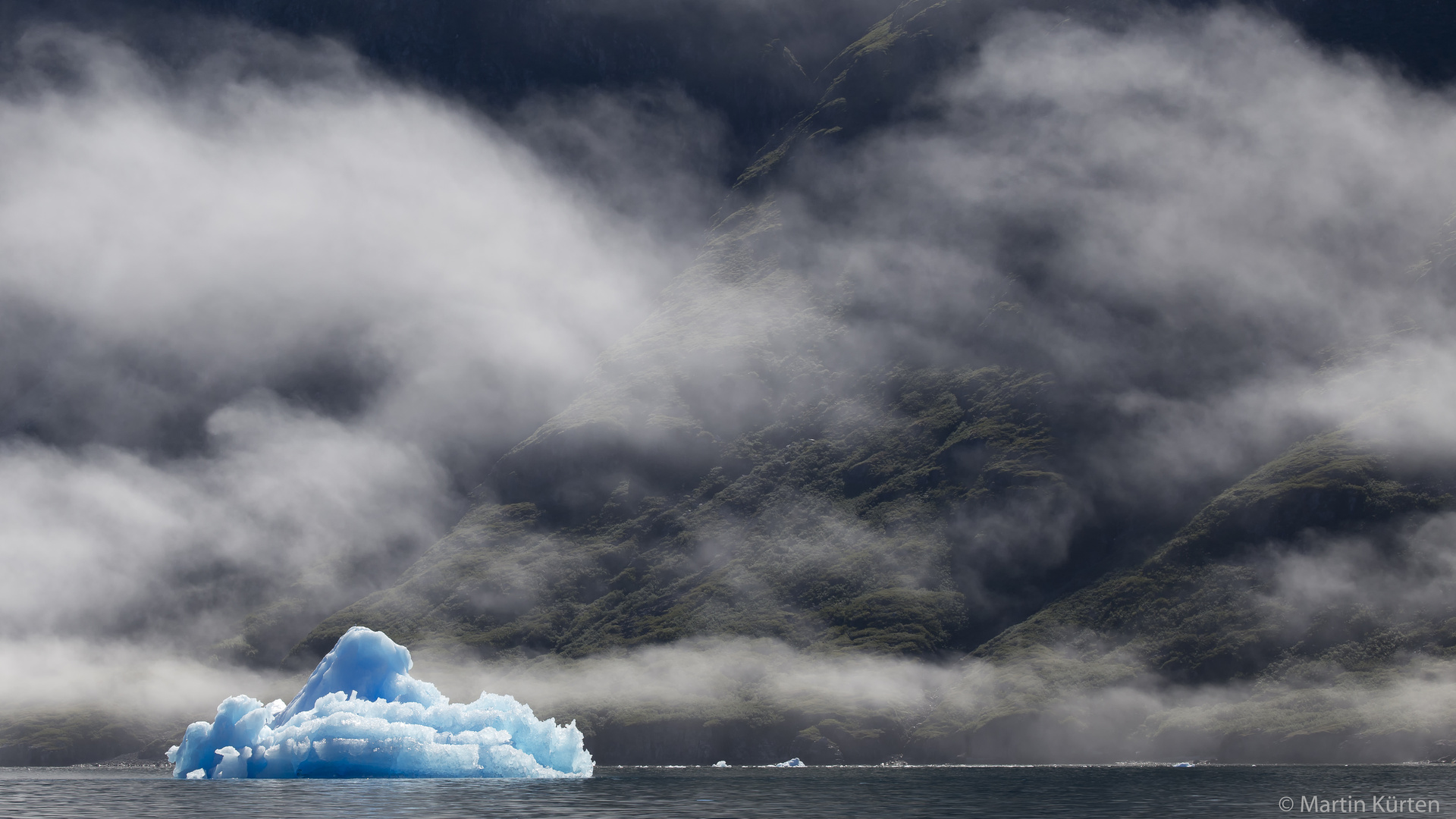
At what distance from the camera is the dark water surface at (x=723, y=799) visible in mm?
111750

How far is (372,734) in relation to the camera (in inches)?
6516

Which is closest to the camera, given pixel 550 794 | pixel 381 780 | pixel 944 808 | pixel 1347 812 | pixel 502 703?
pixel 1347 812

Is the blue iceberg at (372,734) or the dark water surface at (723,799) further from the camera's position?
the blue iceberg at (372,734)

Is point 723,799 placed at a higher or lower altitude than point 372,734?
lower

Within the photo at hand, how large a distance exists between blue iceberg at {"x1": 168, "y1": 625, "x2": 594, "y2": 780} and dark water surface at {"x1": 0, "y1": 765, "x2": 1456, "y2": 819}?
3.00 meters

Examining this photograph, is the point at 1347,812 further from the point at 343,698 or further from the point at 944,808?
the point at 343,698

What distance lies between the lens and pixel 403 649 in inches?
7421

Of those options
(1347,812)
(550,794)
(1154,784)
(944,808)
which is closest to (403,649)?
(550,794)

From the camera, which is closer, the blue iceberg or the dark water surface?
the dark water surface

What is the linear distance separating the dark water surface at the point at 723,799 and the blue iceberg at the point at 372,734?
3005 millimetres

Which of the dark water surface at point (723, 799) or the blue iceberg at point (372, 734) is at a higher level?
the blue iceberg at point (372, 734)

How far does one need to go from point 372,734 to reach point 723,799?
52406 millimetres

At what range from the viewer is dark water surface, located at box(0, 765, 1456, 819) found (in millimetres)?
111750

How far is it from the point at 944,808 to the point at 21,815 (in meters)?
85.8
